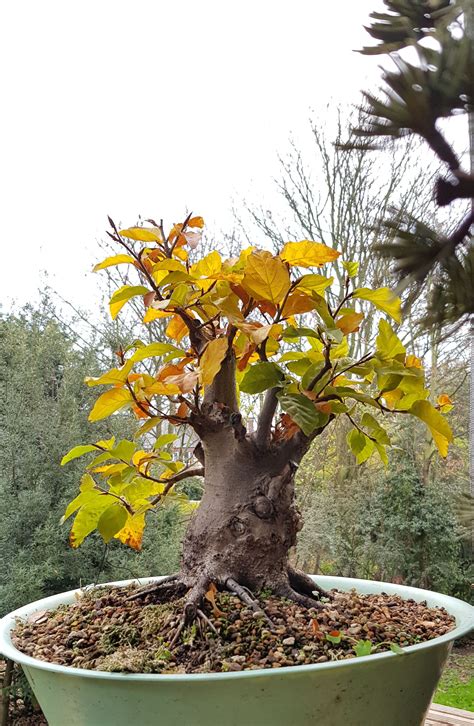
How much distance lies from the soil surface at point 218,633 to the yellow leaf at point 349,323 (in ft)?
0.97

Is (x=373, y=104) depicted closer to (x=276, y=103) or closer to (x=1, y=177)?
(x=1, y=177)

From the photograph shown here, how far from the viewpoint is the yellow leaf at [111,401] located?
0.74 m

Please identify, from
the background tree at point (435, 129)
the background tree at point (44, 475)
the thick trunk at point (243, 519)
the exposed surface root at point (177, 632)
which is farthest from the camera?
the background tree at point (44, 475)

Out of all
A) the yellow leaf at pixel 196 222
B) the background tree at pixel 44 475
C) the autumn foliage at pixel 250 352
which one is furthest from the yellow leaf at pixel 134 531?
the background tree at pixel 44 475

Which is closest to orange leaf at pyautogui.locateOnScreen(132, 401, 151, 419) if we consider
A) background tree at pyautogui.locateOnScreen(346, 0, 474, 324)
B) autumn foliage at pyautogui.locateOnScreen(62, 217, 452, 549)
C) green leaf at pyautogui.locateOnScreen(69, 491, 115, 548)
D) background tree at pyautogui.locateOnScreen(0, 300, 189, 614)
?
autumn foliage at pyautogui.locateOnScreen(62, 217, 452, 549)

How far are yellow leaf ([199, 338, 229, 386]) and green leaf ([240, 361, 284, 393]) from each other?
1.3 inches

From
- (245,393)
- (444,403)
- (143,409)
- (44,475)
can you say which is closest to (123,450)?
(143,409)

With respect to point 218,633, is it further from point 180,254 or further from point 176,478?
point 180,254

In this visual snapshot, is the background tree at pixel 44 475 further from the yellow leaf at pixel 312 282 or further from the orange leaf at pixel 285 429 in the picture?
the yellow leaf at pixel 312 282

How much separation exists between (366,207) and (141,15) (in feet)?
6.46

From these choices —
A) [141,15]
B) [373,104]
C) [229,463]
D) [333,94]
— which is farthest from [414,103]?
[333,94]

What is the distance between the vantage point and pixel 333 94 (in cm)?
374

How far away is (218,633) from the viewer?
62 cm

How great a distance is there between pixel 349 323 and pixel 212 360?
6.4 inches
